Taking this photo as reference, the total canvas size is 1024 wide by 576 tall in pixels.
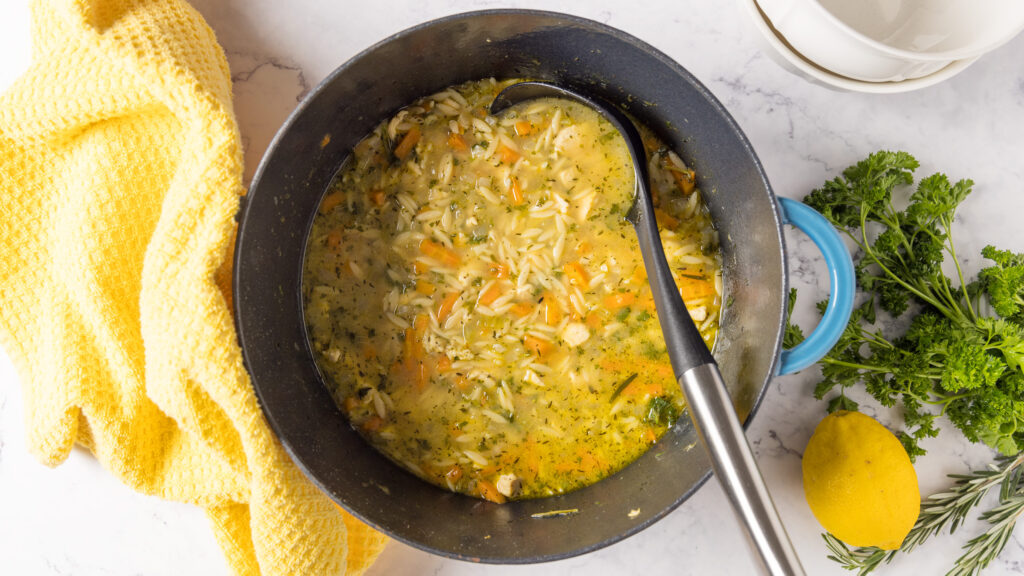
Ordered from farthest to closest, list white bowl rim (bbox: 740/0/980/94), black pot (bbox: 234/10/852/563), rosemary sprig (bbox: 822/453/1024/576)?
1. rosemary sprig (bbox: 822/453/1024/576)
2. white bowl rim (bbox: 740/0/980/94)
3. black pot (bbox: 234/10/852/563)

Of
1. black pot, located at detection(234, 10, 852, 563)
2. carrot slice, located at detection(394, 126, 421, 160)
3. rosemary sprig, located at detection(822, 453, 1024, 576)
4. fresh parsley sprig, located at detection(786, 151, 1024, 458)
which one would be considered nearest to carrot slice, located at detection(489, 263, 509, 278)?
carrot slice, located at detection(394, 126, 421, 160)

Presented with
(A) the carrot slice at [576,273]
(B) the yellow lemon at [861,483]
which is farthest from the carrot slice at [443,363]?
(B) the yellow lemon at [861,483]

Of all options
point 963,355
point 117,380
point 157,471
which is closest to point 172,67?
point 117,380

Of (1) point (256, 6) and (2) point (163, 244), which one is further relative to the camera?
(1) point (256, 6)

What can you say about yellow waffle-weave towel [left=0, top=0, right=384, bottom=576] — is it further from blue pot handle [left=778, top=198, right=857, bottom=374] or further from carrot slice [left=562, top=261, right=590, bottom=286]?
blue pot handle [left=778, top=198, right=857, bottom=374]

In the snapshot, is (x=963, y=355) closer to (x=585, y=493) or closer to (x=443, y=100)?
(x=585, y=493)

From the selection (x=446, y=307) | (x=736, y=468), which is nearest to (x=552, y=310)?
(x=446, y=307)

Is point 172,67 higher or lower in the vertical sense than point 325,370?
higher
